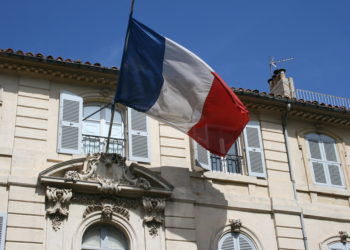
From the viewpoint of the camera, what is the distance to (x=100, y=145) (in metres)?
15.8

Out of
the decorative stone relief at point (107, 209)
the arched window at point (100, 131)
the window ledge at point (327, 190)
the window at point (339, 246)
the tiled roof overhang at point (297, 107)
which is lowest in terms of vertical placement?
the window at point (339, 246)

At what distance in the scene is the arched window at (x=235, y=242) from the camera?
50.8 ft

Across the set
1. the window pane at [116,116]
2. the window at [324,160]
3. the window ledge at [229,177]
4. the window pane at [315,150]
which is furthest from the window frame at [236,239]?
the window pane at [116,116]

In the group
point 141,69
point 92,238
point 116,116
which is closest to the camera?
point 92,238

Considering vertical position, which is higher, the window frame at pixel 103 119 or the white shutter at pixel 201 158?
the window frame at pixel 103 119

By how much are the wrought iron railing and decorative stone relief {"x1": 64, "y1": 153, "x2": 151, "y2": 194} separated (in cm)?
231

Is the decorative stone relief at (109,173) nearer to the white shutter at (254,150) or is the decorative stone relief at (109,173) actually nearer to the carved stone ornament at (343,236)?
the white shutter at (254,150)

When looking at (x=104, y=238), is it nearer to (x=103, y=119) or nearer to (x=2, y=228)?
(x=2, y=228)

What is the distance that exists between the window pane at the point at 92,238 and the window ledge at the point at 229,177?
8.93 feet

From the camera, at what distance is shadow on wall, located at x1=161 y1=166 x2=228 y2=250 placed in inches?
588

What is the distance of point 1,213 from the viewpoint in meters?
13.8

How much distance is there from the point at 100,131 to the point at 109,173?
1476mm

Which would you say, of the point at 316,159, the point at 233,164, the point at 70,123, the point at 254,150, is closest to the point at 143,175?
the point at 70,123

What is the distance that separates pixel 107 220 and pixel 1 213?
2216 millimetres
